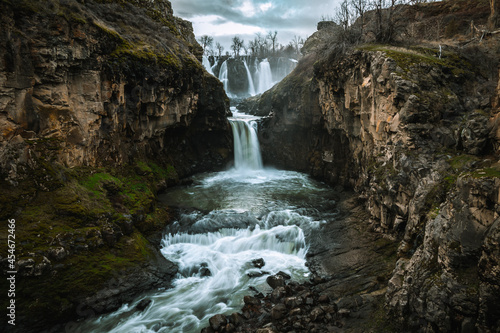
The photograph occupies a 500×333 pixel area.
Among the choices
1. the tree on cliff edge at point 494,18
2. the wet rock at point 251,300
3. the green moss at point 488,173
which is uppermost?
the tree on cliff edge at point 494,18

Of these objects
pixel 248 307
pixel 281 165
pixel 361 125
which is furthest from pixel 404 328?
pixel 281 165

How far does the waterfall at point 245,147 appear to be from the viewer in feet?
86.6

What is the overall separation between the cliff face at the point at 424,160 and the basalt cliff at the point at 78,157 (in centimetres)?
866

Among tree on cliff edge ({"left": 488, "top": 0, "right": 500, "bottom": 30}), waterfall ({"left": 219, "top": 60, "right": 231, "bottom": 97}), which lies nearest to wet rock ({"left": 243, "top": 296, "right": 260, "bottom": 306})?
tree on cliff edge ({"left": 488, "top": 0, "right": 500, "bottom": 30})

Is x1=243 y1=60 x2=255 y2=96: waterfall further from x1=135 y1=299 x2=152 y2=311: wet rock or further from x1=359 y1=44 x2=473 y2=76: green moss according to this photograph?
x1=135 y1=299 x2=152 y2=311: wet rock

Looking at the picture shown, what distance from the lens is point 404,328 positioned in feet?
19.8

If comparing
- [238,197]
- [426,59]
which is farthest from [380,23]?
[238,197]

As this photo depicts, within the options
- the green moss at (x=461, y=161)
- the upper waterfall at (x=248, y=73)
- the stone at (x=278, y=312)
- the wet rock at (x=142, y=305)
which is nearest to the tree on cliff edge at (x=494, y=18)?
the green moss at (x=461, y=161)

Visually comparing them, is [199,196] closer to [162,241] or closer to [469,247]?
→ [162,241]

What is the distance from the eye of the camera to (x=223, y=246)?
12.5m

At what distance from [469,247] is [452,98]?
8.15 m

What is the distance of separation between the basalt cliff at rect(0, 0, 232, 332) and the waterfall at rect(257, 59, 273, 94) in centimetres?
2933

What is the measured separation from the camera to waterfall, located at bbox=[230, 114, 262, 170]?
86.6 ft

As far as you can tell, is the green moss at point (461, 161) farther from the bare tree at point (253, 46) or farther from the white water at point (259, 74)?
the bare tree at point (253, 46)
